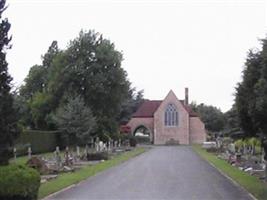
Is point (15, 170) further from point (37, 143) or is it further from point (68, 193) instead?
point (37, 143)

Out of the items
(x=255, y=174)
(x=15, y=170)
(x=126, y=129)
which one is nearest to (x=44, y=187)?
(x=15, y=170)

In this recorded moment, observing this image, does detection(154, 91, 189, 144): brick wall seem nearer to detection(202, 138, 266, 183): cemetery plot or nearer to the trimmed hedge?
detection(202, 138, 266, 183): cemetery plot

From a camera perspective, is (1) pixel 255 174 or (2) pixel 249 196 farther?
(1) pixel 255 174

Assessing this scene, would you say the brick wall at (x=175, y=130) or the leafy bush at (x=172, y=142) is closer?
the leafy bush at (x=172, y=142)

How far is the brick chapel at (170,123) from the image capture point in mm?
115375

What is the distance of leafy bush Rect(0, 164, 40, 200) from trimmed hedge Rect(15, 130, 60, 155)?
107 feet

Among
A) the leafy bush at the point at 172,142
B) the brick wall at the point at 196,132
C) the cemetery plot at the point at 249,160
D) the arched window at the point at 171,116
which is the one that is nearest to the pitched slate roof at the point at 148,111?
the brick wall at the point at 196,132

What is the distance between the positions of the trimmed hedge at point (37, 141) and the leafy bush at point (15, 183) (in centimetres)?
3249

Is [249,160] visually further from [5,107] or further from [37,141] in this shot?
[5,107]

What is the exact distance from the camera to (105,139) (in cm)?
8419

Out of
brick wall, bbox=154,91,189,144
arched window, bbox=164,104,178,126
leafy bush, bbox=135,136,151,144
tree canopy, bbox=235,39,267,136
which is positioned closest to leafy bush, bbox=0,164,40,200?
tree canopy, bbox=235,39,267,136

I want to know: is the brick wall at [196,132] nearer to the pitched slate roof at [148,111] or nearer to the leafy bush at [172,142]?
the pitched slate roof at [148,111]

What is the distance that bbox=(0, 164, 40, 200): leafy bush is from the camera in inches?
765

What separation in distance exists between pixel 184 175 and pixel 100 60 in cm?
5432
